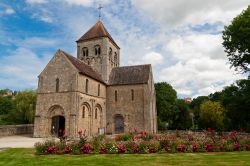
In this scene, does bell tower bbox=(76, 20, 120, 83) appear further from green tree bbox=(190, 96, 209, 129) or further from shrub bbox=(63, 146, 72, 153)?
green tree bbox=(190, 96, 209, 129)

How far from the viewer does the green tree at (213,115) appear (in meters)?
43.4

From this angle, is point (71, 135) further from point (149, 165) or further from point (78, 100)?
point (149, 165)

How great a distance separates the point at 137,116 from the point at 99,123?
5491mm

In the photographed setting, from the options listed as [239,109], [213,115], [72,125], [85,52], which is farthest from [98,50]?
[239,109]

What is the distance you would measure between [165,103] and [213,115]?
33.2ft

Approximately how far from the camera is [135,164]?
30.9 feet

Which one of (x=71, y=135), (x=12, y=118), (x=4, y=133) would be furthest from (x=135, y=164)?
(x=12, y=118)

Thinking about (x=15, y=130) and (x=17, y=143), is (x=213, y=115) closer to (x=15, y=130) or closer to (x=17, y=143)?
(x=15, y=130)

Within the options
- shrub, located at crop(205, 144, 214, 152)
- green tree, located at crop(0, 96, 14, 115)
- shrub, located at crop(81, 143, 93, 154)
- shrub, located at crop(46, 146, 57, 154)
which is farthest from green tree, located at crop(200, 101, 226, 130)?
green tree, located at crop(0, 96, 14, 115)

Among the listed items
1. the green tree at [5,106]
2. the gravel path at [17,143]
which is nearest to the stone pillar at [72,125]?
the gravel path at [17,143]

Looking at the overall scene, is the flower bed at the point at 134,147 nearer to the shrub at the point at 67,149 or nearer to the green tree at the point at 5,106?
the shrub at the point at 67,149

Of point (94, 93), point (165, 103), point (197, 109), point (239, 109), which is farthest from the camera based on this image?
point (197, 109)

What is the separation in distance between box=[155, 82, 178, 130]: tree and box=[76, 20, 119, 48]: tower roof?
680 inches

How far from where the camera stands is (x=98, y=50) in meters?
36.0
